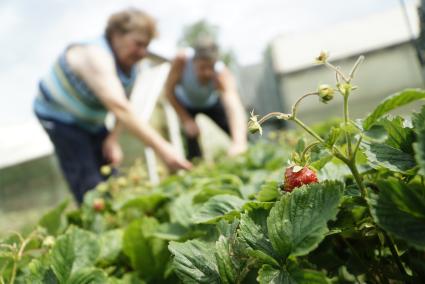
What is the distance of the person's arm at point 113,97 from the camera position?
2.25 meters

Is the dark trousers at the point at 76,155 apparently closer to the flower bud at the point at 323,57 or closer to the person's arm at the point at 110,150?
the person's arm at the point at 110,150

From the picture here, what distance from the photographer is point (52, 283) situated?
1.90 feet

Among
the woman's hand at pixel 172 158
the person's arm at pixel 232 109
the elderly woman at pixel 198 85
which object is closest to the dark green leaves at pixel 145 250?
the woman's hand at pixel 172 158

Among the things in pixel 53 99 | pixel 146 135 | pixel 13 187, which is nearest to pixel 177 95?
pixel 53 99

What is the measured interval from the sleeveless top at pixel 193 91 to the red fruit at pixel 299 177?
3381 mm

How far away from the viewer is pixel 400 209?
42 centimetres

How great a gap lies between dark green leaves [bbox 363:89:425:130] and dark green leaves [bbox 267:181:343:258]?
10 centimetres

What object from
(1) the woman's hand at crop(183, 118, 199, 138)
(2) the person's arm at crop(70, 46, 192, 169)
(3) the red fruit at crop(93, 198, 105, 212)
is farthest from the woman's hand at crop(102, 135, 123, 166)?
(3) the red fruit at crop(93, 198, 105, 212)

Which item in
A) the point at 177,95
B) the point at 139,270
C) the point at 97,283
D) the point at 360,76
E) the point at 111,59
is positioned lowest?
the point at 360,76

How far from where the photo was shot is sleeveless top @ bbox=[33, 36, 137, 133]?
2.57 metres

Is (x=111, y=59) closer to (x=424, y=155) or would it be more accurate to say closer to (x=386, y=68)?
(x=424, y=155)

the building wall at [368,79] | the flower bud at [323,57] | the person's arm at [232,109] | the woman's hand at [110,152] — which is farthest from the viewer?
the building wall at [368,79]

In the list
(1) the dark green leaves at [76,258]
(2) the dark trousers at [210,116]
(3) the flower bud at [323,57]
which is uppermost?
(3) the flower bud at [323,57]

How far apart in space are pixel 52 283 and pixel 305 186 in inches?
14.2
